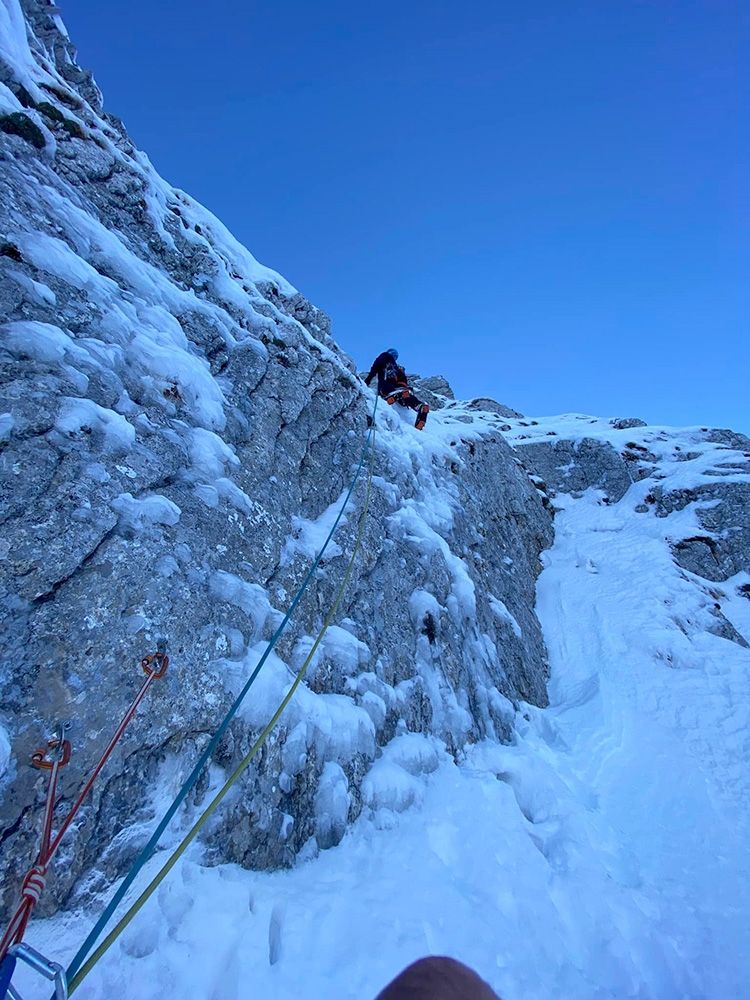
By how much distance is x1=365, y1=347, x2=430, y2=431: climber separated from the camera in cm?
1338

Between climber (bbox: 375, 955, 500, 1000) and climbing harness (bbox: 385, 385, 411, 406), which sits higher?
climbing harness (bbox: 385, 385, 411, 406)

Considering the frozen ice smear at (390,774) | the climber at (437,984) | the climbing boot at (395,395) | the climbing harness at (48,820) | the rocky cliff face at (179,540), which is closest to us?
the climber at (437,984)

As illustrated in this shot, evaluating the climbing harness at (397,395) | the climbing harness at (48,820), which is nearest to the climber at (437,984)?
the climbing harness at (48,820)

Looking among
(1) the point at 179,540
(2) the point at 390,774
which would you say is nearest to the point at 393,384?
(1) the point at 179,540

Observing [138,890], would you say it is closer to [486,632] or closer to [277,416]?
[277,416]

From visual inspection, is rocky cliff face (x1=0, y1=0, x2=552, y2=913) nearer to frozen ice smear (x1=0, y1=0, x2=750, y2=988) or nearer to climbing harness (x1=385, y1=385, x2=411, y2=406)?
frozen ice smear (x1=0, y1=0, x2=750, y2=988)

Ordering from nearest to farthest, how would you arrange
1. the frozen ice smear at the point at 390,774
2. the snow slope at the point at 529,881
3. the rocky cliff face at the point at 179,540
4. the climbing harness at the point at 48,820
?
the climbing harness at the point at 48,820, the snow slope at the point at 529,881, the frozen ice smear at the point at 390,774, the rocky cliff face at the point at 179,540

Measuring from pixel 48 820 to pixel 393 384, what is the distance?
39.4ft

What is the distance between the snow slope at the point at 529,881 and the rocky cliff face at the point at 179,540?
40cm

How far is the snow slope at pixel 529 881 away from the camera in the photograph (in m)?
3.58

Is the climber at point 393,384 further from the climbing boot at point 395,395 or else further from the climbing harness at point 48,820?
the climbing harness at point 48,820

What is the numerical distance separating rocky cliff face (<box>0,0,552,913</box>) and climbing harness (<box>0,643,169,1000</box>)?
11cm

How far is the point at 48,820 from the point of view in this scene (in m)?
2.90

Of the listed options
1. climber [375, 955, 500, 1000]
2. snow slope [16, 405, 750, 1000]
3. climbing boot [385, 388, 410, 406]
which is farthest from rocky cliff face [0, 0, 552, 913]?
climber [375, 955, 500, 1000]
